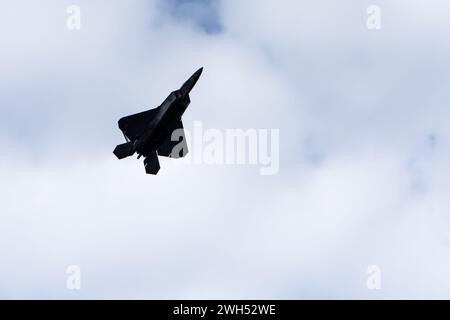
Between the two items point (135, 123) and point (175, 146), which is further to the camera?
point (135, 123)

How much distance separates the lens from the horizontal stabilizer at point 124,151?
288 ft

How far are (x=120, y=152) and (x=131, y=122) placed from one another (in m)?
4.92

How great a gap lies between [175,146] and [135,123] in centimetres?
642

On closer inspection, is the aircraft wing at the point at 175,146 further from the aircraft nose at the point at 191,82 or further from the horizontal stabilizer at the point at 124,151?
the aircraft nose at the point at 191,82

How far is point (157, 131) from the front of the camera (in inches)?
3442

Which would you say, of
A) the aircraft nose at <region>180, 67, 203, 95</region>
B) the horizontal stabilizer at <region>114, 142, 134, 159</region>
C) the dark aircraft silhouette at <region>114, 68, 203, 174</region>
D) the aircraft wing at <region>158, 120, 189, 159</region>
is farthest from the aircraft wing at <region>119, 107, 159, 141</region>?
the aircraft nose at <region>180, 67, 203, 95</region>

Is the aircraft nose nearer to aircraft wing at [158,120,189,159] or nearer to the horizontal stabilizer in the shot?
aircraft wing at [158,120,189,159]

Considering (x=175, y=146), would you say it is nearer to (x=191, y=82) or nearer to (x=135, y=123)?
(x=135, y=123)

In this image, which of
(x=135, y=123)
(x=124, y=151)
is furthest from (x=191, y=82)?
(x=124, y=151)

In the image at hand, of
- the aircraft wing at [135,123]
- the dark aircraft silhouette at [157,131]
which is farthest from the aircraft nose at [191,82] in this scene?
the aircraft wing at [135,123]
